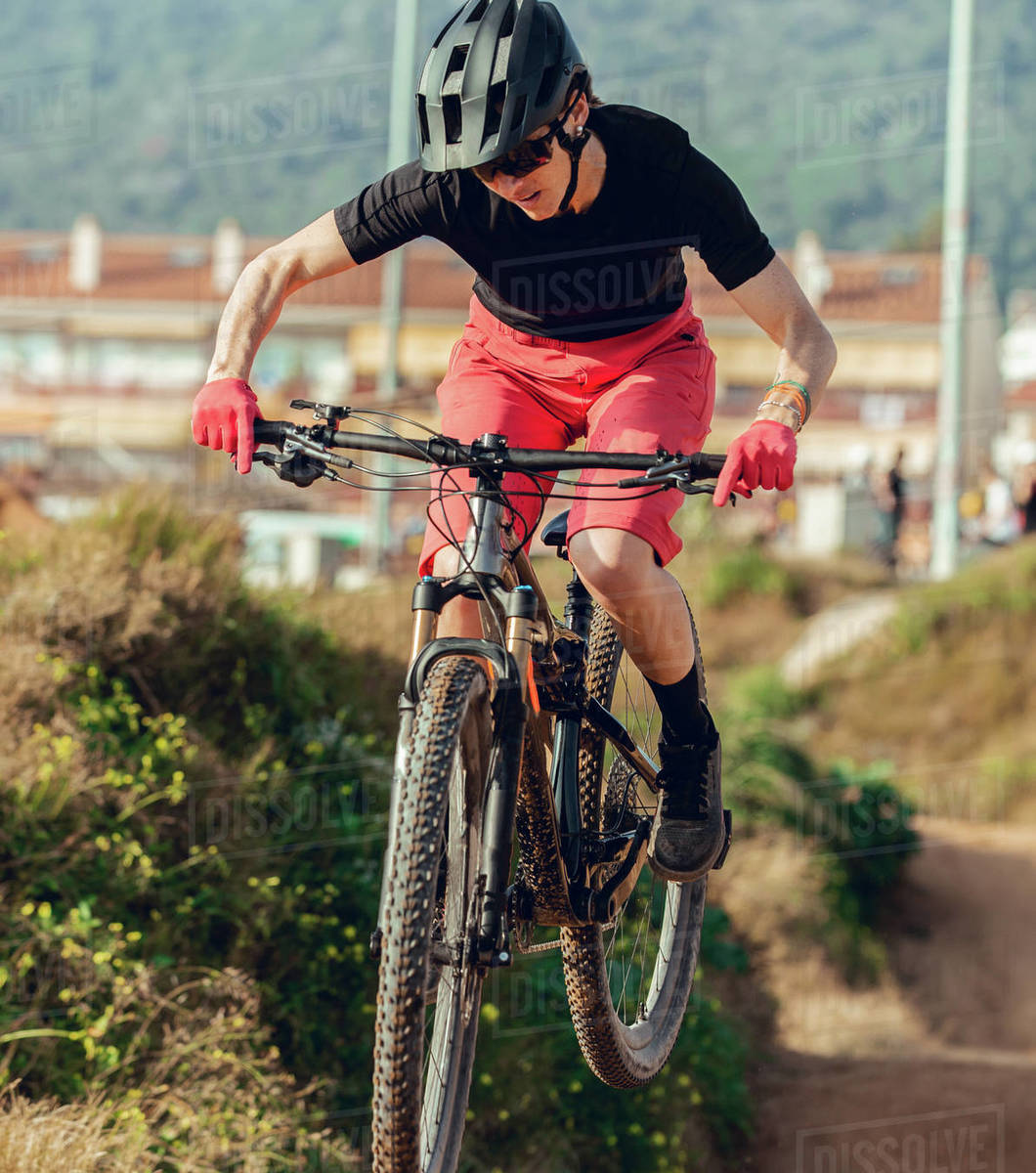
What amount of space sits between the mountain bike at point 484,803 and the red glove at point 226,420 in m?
0.04

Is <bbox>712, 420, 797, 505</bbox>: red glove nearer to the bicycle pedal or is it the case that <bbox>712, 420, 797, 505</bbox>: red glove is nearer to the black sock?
the black sock

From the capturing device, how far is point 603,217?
3.94m

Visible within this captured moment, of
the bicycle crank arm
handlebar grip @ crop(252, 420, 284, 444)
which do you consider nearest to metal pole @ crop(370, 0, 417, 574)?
the bicycle crank arm

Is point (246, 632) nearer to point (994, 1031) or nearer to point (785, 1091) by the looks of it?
point (785, 1091)

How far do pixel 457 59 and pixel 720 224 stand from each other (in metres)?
0.87

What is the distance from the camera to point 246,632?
7.76 meters

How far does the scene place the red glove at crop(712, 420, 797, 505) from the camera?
11.2 feet

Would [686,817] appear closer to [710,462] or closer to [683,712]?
[683,712]

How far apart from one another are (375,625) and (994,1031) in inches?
282

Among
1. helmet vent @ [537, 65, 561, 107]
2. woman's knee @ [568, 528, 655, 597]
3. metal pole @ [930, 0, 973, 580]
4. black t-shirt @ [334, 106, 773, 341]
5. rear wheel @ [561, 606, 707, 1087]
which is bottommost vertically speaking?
rear wheel @ [561, 606, 707, 1087]

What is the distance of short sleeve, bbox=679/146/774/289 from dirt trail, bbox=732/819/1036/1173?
19.9 feet

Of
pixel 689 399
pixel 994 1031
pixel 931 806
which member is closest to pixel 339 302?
pixel 931 806

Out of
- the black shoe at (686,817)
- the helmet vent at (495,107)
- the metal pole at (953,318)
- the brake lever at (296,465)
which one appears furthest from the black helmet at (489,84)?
the metal pole at (953,318)

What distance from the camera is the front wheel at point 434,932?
316 centimetres
